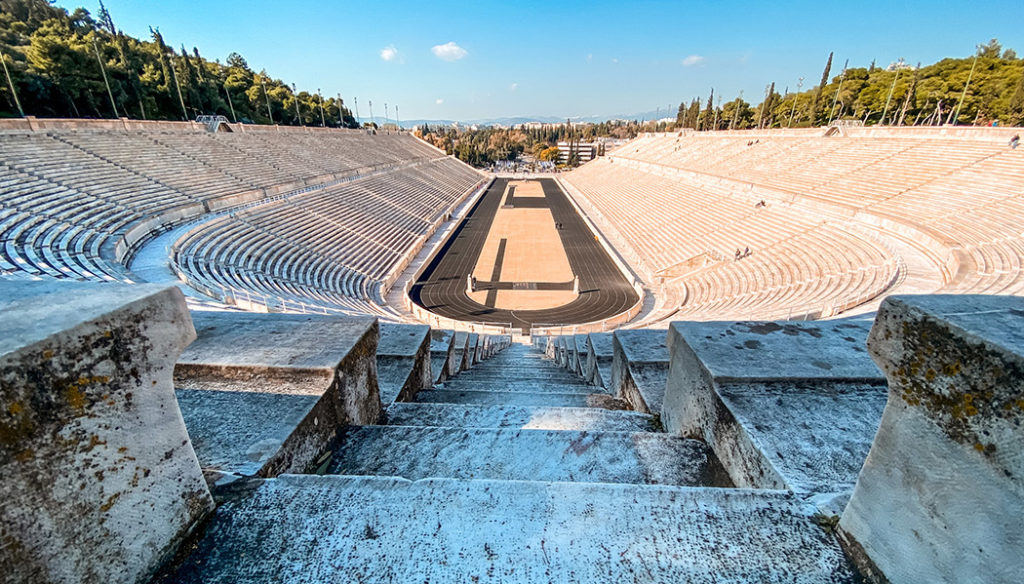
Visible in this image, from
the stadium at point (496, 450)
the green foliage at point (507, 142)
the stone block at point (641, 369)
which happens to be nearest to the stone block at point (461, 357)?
the stadium at point (496, 450)

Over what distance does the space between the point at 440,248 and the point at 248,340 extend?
75.6 feet

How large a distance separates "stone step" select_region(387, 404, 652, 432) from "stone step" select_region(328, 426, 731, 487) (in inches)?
23.5

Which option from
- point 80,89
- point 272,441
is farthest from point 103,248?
point 80,89

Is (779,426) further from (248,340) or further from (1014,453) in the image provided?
(248,340)

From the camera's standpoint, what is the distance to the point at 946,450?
Result: 3.72 ft

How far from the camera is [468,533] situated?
144 centimetres

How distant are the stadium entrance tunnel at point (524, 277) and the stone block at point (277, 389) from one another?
12564 millimetres

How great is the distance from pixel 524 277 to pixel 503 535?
64.2 feet

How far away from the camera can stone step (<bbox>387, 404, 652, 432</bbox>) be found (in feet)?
10.4

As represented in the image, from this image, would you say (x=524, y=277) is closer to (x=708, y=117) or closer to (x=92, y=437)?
(x=92, y=437)

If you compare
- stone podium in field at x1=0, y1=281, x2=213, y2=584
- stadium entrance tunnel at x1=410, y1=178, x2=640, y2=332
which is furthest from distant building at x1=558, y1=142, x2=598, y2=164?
stone podium in field at x1=0, y1=281, x2=213, y2=584

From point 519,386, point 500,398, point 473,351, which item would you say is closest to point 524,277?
point 473,351

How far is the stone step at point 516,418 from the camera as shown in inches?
124

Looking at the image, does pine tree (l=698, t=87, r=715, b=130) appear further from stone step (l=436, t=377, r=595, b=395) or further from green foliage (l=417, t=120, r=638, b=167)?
stone step (l=436, t=377, r=595, b=395)
